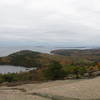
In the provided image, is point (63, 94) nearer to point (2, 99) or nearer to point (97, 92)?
point (97, 92)

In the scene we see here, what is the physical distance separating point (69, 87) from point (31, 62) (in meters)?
80.6

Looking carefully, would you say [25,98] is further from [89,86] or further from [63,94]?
[89,86]

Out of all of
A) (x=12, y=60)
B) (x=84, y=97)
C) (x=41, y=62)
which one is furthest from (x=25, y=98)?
(x=12, y=60)

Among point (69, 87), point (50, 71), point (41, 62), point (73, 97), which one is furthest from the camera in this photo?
point (41, 62)

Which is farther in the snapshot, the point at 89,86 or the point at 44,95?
the point at 89,86

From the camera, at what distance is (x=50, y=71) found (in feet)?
105

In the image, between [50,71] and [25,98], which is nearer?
[25,98]

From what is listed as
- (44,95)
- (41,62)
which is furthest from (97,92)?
(41,62)

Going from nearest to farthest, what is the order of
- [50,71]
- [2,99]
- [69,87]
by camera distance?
[2,99], [69,87], [50,71]

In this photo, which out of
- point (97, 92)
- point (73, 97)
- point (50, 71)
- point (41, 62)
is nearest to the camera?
point (73, 97)

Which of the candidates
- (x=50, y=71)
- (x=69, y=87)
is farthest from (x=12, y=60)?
(x=69, y=87)

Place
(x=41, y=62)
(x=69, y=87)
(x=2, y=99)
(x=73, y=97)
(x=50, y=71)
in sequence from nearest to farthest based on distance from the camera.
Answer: (x=2, y=99) < (x=73, y=97) < (x=69, y=87) < (x=50, y=71) < (x=41, y=62)

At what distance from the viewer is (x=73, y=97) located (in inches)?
744

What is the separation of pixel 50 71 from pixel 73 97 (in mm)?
13294
